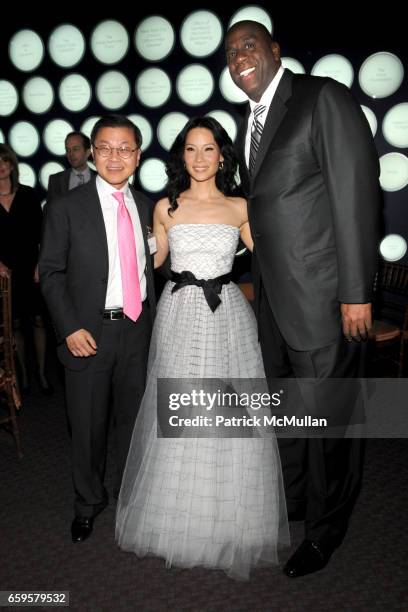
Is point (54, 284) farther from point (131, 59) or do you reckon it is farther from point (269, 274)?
point (131, 59)

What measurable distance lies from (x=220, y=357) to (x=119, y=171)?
0.82 meters

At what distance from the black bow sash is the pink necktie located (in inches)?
6.3

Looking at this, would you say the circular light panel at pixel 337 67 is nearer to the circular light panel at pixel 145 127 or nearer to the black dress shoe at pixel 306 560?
the circular light panel at pixel 145 127

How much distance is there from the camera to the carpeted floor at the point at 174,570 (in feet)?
6.26

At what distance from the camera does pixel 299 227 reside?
6.03ft

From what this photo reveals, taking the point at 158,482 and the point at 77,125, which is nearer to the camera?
the point at 158,482

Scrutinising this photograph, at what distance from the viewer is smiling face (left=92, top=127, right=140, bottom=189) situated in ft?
6.70

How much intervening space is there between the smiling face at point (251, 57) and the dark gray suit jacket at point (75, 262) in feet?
2.32

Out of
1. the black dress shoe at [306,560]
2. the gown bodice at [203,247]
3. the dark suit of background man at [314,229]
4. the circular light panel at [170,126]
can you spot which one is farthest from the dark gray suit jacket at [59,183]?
the black dress shoe at [306,560]

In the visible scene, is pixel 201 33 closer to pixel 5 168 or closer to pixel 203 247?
pixel 5 168

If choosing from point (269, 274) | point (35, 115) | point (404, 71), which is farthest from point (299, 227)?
point (35, 115)

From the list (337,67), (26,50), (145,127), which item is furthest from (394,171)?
(26,50)

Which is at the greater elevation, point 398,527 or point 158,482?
point 158,482

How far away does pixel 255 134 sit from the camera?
1.98 metres
